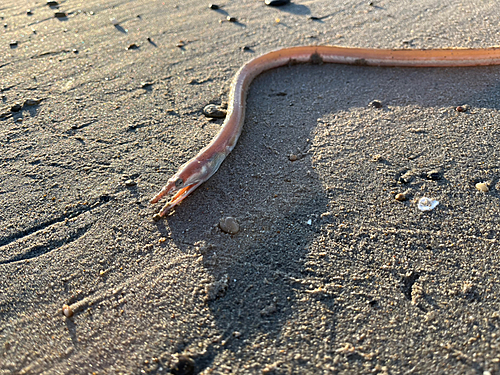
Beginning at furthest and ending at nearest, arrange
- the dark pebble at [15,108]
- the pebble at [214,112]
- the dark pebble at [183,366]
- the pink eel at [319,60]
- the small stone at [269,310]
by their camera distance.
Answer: the dark pebble at [15,108] → the pebble at [214,112] → the pink eel at [319,60] → the small stone at [269,310] → the dark pebble at [183,366]

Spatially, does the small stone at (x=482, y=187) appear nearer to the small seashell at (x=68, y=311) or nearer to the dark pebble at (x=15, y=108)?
the small seashell at (x=68, y=311)

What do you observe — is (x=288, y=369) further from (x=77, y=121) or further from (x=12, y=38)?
(x=12, y=38)

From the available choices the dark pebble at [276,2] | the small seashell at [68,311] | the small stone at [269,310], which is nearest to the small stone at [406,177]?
the small stone at [269,310]

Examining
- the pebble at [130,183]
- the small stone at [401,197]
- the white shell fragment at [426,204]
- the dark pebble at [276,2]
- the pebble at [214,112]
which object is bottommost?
the white shell fragment at [426,204]

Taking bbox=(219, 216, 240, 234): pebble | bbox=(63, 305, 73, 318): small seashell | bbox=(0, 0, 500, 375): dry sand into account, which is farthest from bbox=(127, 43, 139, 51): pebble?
bbox=(63, 305, 73, 318): small seashell

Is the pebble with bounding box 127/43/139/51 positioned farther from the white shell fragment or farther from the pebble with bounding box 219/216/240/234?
the white shell fragment
